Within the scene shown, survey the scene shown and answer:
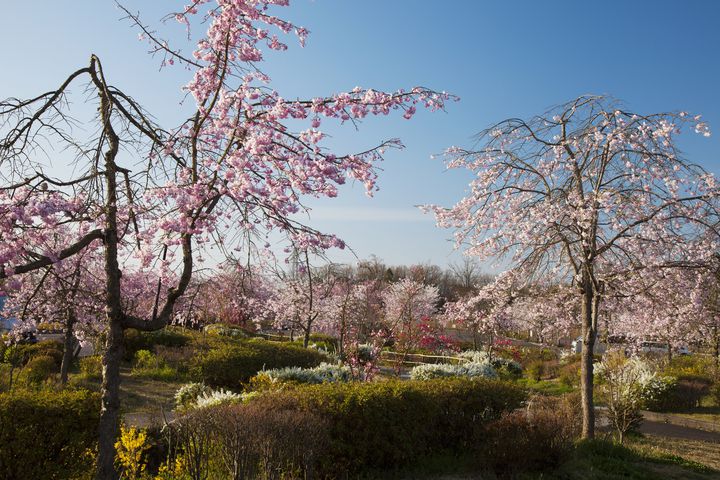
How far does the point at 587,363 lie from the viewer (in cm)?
962

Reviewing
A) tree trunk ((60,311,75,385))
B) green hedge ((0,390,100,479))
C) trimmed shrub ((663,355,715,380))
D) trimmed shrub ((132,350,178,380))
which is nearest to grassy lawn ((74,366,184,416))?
trimmed shrub ((132,350,178,380))

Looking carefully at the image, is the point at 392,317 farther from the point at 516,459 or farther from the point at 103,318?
the point at 516,459

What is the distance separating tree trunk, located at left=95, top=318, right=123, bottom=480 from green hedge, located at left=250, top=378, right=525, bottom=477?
1.56m

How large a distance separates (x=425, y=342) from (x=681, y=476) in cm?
1339

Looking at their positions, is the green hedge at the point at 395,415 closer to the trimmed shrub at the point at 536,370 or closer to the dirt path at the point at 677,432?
the dirt path at the point at 677,432

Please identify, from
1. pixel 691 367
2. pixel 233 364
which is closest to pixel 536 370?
pixel 691 367

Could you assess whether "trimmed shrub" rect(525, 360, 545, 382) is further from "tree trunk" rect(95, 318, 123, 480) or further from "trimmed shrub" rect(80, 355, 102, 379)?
"tree trunk" rect(95, 318, 123, 480)

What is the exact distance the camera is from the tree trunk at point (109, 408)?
5.15 meters

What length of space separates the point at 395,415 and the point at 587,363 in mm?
4314

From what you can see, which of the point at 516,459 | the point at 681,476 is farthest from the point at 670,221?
the point at 516,459

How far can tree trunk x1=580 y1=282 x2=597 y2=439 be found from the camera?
30.8 ft

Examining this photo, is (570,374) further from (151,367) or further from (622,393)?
(151,367)

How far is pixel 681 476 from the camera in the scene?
783cm

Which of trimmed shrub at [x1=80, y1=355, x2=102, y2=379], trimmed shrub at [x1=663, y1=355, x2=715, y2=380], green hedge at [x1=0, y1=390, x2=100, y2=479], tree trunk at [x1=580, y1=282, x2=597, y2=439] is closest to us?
green hedge at [x1=0, y1=390, x2=100, y2=479]
